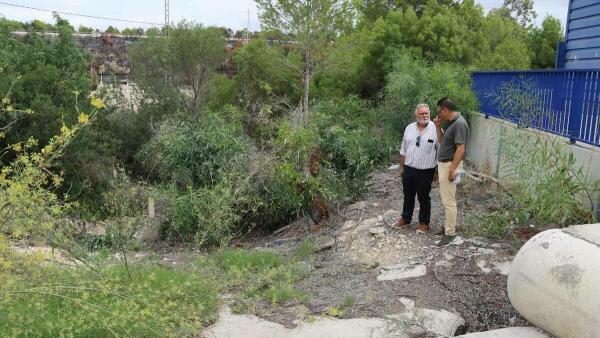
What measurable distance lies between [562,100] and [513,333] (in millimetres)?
3954

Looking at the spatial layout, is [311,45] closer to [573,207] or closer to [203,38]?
[203,38]

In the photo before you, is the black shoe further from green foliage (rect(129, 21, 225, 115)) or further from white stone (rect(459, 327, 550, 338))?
green foliage (rect(129, 21, 225, 115))

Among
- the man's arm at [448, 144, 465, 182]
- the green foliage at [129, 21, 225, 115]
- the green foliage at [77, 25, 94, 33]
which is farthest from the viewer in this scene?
the green foliage at [77, 25, 94, 33]

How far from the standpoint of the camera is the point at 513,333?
4402 millimetres

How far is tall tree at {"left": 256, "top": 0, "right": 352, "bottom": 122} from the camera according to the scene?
54.1 ft

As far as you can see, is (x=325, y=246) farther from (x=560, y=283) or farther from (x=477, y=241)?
(x=560, y=283)

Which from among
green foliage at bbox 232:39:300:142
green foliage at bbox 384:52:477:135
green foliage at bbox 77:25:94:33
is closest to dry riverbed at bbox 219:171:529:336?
green foliage at bbox 384:52:477:135

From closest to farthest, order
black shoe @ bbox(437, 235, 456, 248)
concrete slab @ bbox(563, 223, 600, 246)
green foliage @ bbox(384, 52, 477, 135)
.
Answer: concrete slab @ bbox(563, 223, 600, 246)
black shoe @ bbox(437, 235, 456, 248)
green foliage @ bbox(384, 52, 477, 135)

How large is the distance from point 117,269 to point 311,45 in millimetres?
12700

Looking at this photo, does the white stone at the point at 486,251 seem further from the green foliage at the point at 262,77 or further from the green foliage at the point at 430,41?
the green foliage at the point at 262,77

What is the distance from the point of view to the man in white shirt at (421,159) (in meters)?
6.69

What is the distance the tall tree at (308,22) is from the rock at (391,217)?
880 cm

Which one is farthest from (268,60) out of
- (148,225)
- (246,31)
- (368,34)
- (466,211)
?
(246,31)

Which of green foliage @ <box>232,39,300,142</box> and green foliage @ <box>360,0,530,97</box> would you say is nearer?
green foliage @ <box>360,0,530,97</box>
